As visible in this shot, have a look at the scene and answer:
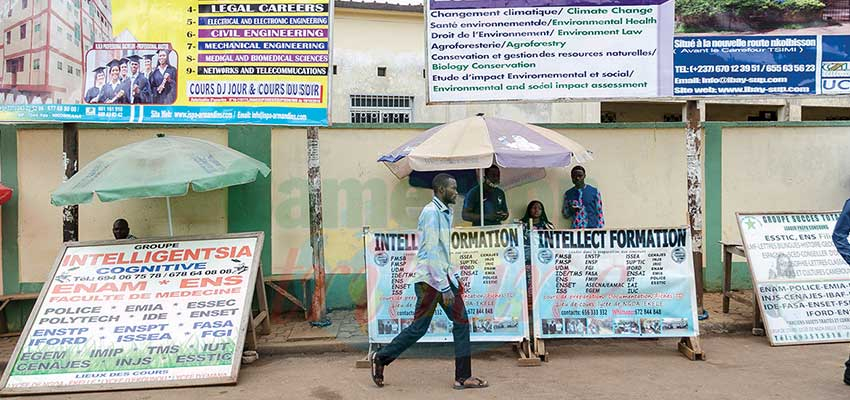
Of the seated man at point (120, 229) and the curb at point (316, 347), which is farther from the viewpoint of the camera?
the seated man at point (120, 229)

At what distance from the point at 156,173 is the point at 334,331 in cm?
243

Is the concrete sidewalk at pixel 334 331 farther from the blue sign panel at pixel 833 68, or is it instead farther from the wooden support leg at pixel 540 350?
the blue sign panel at pixel 833 68

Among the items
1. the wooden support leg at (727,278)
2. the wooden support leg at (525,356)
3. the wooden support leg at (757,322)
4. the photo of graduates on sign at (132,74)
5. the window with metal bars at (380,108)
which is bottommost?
the wooden support leg at (525,356)

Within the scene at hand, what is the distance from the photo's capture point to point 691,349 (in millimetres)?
5969

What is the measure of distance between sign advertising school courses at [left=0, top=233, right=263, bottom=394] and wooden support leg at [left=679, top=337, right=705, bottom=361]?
4114 mm

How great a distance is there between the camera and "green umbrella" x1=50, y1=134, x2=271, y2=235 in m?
5.96

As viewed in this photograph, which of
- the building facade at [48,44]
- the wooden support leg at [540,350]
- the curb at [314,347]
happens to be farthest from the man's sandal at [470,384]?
the building facade at [48,44]

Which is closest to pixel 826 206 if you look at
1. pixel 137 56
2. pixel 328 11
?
pixel 328 11

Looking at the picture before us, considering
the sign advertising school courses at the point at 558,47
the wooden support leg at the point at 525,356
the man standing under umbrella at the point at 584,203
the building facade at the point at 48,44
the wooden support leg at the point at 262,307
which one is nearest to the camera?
the wooden support leg at the point at 525,356

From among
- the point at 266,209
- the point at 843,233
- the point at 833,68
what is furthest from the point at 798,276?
the point at 266,209

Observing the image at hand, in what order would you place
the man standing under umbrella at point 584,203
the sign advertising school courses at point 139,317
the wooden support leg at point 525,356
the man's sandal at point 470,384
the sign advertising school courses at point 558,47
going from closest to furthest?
1. the man's sandal at point 470,384
2. the sign advertising school courses at point 139,317
3. the wooden support leg at point 525,356
4. the sign advertising school courses at point 558,47
5. the man standing under umbrella at point 584,203

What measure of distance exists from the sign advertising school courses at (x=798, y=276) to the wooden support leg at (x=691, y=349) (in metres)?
0.95

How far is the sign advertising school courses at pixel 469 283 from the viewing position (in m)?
6.03

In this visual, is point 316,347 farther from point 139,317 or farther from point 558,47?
point 558,47
